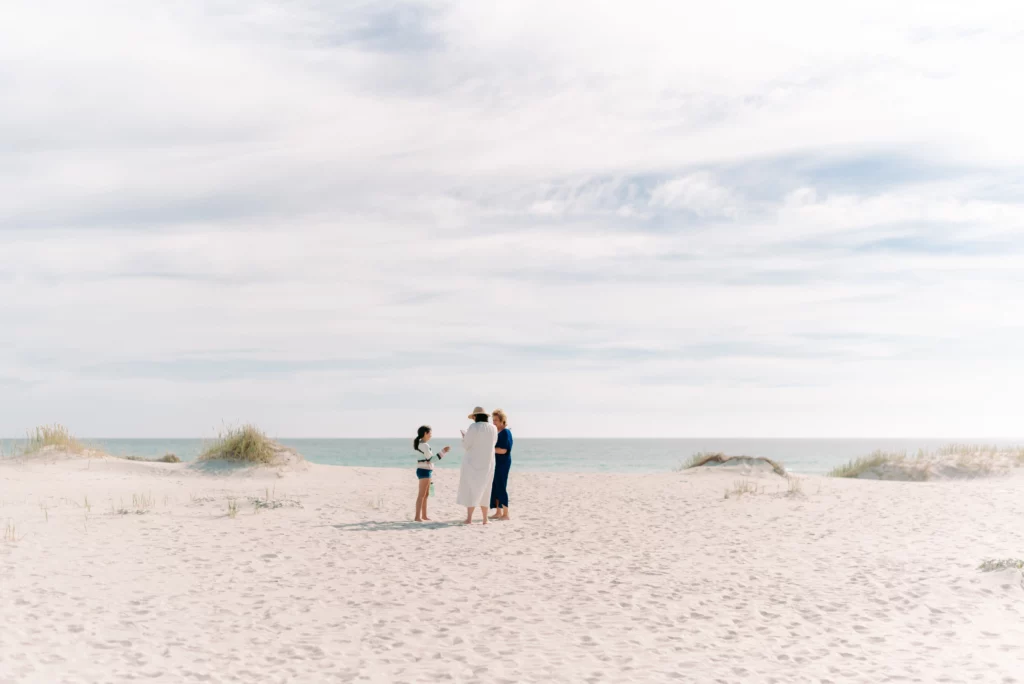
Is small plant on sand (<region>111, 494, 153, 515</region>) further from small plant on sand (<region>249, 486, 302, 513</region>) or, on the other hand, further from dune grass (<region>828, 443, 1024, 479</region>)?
dune grass (<region>828, 443, 1024, 479</region>)

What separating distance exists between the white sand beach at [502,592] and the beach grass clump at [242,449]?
4835mm

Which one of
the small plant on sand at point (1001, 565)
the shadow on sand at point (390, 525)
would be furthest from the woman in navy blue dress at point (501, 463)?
the small plant on sand at point (1001, 565)

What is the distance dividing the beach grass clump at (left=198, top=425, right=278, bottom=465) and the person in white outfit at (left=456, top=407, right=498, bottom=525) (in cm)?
949

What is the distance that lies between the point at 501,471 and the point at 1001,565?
8.01m

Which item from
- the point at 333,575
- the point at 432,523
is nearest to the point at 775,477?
the point at 432,523

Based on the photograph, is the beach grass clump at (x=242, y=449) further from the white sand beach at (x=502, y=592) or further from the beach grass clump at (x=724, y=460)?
the beach grass clump at (x=724, y=460)

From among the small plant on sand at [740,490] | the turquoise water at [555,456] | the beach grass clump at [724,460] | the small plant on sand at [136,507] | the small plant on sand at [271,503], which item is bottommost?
the turquoise water at [555,456]

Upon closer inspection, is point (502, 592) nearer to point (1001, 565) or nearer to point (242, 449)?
point (1001, 565)

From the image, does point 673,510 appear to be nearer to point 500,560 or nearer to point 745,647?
point 500,560

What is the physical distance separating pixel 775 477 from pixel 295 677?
1931 centimetres

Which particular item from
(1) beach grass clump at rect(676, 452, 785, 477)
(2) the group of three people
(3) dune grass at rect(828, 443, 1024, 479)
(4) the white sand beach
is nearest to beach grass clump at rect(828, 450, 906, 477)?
(3) dune grass at rect(828, 443, 1024, 479)

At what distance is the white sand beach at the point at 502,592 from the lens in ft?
22.7

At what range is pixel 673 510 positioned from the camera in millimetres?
16703

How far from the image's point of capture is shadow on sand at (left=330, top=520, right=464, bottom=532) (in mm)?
13758
